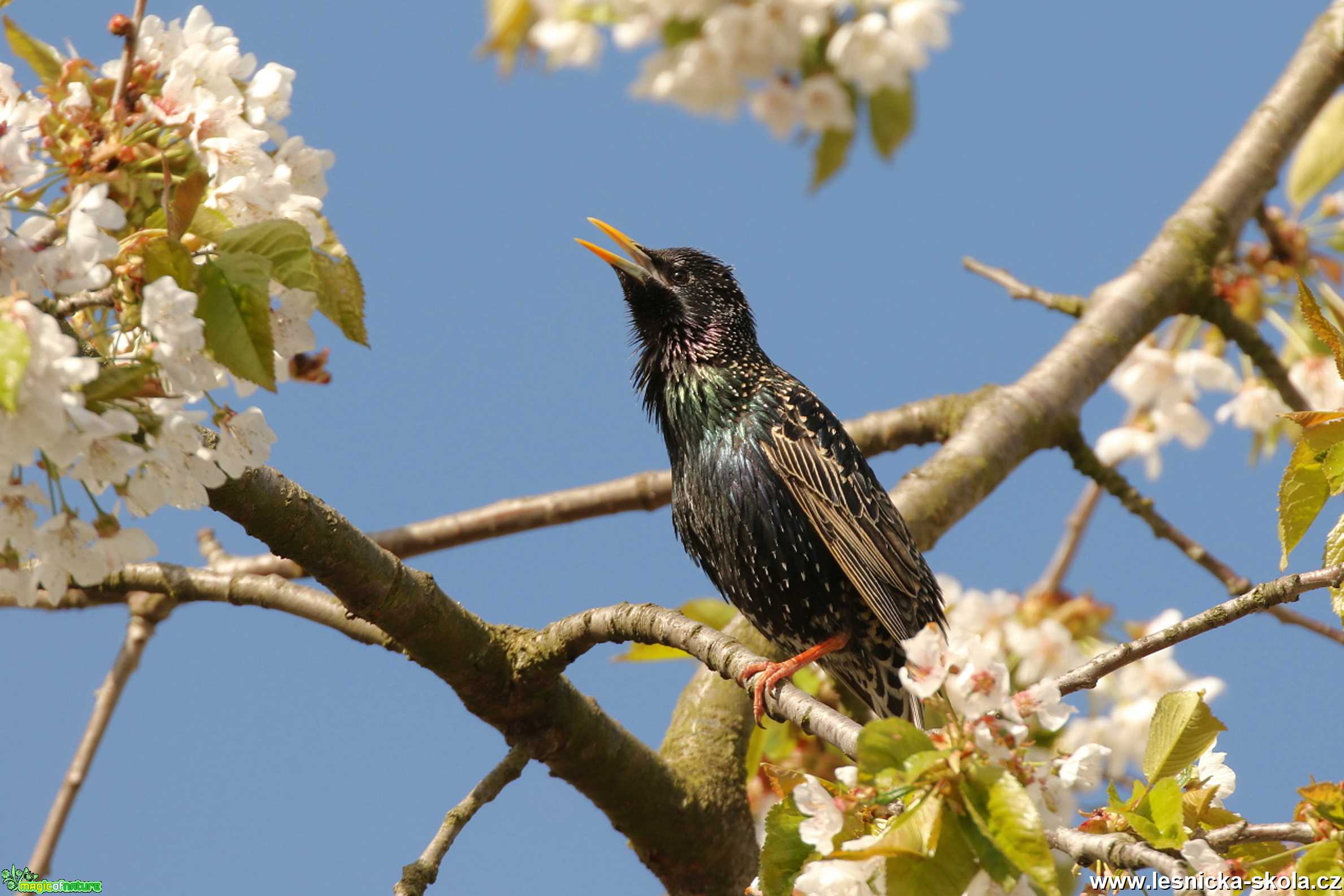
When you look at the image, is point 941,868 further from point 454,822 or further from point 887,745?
point 454,822

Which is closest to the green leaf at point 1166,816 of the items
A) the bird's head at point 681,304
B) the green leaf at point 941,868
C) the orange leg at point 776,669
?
the green leaf at point 941,868

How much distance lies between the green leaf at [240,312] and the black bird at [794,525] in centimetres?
237

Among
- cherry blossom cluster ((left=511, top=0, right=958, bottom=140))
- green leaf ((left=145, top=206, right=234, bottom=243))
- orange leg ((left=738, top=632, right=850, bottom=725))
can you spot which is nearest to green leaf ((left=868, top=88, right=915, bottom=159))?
cherry blossom cluster ((left=511, top=0, right=958, bottom=140))

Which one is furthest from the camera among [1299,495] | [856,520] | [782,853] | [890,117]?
[856,520]

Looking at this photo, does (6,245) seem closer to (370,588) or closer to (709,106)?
(709,106)

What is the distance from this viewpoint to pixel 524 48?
1701 millimetres

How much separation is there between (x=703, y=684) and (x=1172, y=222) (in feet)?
9.16

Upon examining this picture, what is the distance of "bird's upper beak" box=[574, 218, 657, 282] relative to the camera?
483cm

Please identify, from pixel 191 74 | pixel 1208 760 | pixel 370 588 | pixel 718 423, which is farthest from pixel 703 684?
pixel 191 74

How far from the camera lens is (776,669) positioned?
368cm

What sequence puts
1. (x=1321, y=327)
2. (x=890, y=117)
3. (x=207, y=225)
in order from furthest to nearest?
(x=1321, y=327) < (x=207, y=225) < (x=890, y=117)

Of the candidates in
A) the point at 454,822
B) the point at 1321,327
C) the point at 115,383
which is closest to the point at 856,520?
→ the point at 454,822

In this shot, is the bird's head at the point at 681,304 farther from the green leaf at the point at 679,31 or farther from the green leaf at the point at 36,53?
the green leaf at the point at 679,31

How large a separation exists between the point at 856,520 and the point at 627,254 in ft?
4.50
